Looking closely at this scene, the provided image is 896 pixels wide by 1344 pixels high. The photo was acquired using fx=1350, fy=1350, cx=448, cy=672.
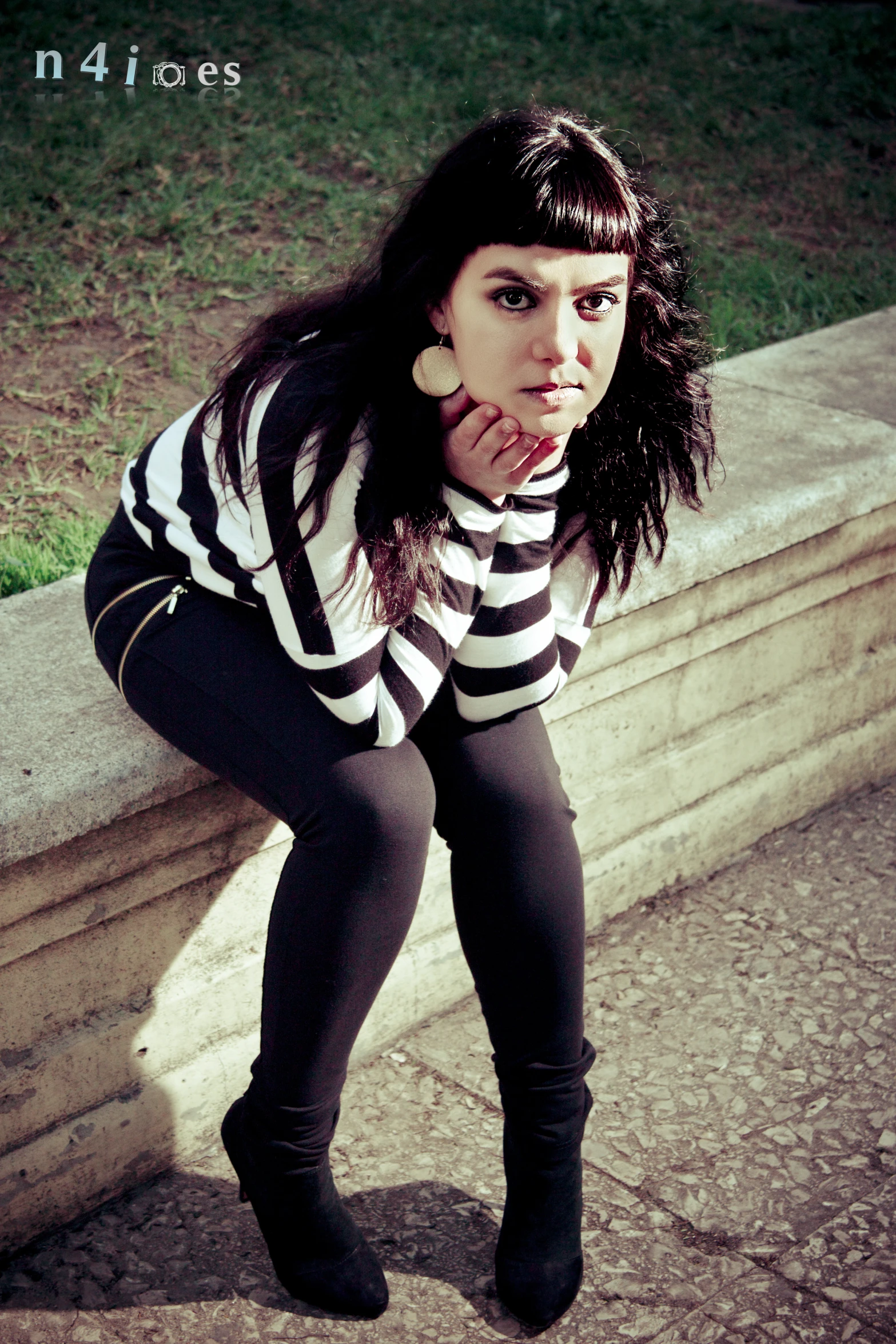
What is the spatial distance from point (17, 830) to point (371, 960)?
0.47 meters

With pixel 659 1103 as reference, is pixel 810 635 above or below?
above

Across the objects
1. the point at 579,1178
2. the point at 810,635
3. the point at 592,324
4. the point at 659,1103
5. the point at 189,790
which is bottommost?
the point at 659,1103

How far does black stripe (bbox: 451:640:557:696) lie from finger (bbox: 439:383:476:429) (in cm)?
33

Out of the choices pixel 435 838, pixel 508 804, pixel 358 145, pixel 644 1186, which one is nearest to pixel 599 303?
pixel 508 804

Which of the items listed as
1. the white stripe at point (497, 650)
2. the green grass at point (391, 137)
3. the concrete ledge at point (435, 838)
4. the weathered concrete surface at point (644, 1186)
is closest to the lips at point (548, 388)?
the white stripe at point (497, 650)

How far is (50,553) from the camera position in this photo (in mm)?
2787

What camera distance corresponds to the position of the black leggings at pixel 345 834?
5.49 ft

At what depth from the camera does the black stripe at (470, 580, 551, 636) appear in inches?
72.6

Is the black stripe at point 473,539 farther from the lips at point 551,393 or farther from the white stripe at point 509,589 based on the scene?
the lips at point 551,393

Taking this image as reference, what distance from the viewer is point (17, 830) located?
1694 millimetres

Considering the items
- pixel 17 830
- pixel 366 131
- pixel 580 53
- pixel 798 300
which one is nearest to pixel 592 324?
pixel 17 830

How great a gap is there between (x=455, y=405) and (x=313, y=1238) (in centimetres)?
111

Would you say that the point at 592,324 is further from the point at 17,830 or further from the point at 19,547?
the point at 19,547

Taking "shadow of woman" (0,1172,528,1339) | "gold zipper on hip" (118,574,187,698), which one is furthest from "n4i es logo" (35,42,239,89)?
"shadow of woman" (0,1172,528,1339)
